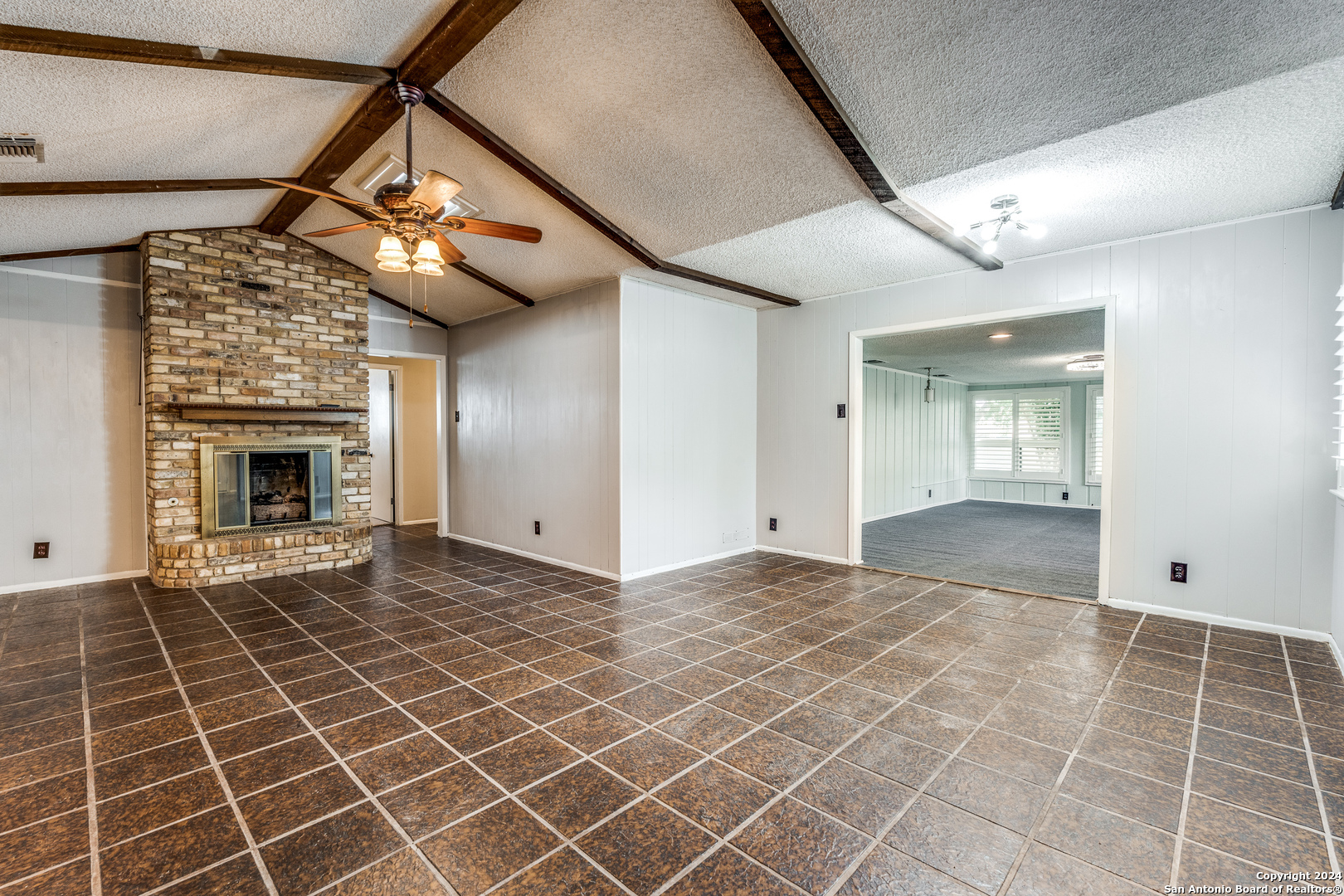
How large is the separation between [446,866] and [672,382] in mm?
3799

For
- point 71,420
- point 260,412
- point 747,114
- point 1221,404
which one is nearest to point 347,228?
point 747,114

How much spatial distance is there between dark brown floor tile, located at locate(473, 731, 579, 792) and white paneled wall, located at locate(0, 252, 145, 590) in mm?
4501

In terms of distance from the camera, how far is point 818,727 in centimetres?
227

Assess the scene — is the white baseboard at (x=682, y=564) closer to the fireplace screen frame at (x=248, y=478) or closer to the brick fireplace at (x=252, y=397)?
A: the brick fireplace at (x=252, y=397)

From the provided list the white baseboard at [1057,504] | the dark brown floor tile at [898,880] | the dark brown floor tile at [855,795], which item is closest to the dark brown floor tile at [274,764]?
the dark brown floor tile at [855,795]

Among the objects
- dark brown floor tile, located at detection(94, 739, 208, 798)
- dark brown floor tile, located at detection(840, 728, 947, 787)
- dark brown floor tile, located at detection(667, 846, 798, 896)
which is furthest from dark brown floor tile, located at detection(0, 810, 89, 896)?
dark brown floor tile, located at detection(840, 728, 947, 787)

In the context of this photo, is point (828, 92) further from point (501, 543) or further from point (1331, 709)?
point (501, 543)

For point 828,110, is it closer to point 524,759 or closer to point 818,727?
point 818,727

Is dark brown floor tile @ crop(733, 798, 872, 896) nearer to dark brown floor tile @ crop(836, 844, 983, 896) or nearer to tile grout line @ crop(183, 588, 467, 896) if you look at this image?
dark brown floor tile @ crop(836, 844, 983, 896)

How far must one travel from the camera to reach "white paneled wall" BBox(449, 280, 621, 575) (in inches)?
185

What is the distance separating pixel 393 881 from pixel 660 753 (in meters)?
0.88

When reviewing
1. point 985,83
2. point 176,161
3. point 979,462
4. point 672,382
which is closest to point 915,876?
point 985,83

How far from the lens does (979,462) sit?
10.5m

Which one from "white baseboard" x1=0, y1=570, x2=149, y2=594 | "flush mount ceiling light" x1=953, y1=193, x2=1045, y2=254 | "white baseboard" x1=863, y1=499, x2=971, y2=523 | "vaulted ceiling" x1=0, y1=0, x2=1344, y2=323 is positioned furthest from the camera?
"white baseboard" x1=863, y1=499, x2=971, y2=523
